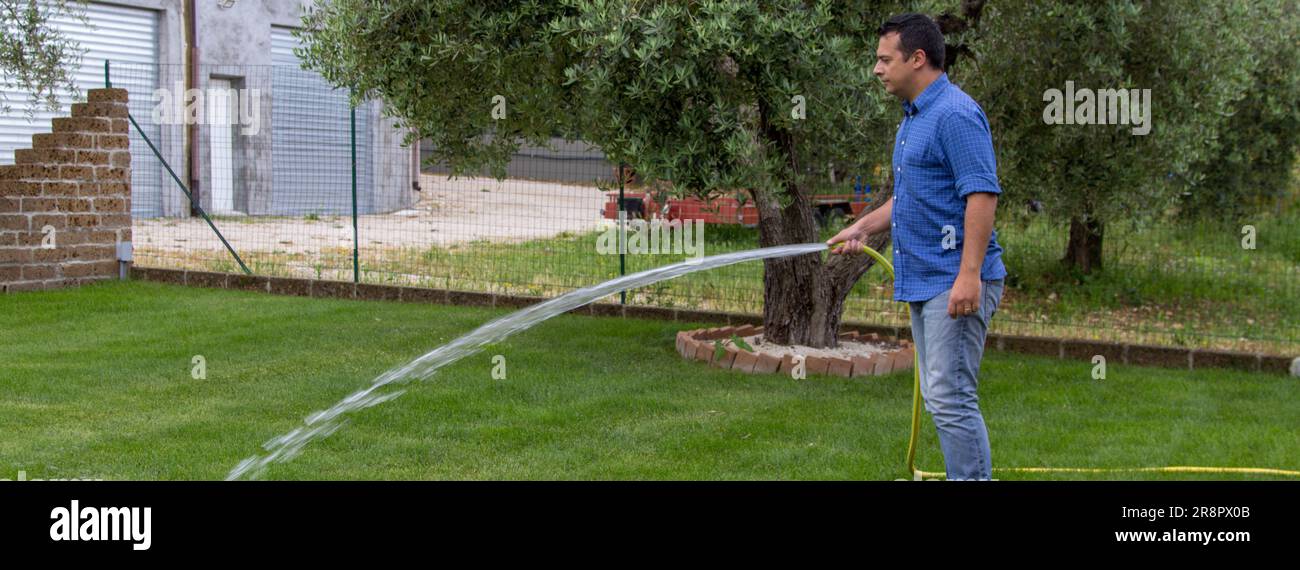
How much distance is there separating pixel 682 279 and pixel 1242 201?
685 centimetres

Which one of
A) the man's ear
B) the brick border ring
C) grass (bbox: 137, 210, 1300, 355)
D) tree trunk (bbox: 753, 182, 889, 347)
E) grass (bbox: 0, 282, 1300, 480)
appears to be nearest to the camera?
the man's ear

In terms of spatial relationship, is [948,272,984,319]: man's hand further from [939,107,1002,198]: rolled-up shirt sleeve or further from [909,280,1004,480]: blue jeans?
[939,107,1002,198]: rolled-up shirt sleeve

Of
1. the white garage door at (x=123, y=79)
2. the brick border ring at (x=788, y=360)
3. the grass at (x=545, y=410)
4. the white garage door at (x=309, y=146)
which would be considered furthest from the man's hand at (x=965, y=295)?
the white garage door at (x=309, y=146)

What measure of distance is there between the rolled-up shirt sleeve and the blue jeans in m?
0.44

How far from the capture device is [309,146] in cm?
2214

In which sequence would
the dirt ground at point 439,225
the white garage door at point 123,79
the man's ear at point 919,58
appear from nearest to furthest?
the man's ear at point 919,58 < the dirt ground at point 439,225 < the white garage door at point 123,79

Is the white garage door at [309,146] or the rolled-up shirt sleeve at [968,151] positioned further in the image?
the white garage door at [309,146]

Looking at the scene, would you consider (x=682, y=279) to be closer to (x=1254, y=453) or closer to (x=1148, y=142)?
(x=1148, y=142)

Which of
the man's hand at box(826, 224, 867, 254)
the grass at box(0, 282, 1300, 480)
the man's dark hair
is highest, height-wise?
the man's dark hair

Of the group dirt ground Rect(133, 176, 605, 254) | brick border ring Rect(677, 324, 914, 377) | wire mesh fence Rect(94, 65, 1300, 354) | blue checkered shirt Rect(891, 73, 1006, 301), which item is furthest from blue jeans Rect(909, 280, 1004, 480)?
dirt ground Rect(133, 176, 605, 254)

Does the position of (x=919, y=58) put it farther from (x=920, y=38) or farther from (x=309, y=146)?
(x=309, y=146)

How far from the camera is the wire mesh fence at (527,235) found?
1125 cm

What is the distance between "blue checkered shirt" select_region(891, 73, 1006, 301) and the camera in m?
5.01

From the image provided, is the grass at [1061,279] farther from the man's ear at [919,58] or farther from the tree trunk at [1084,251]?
the man's ear at [919,58]
